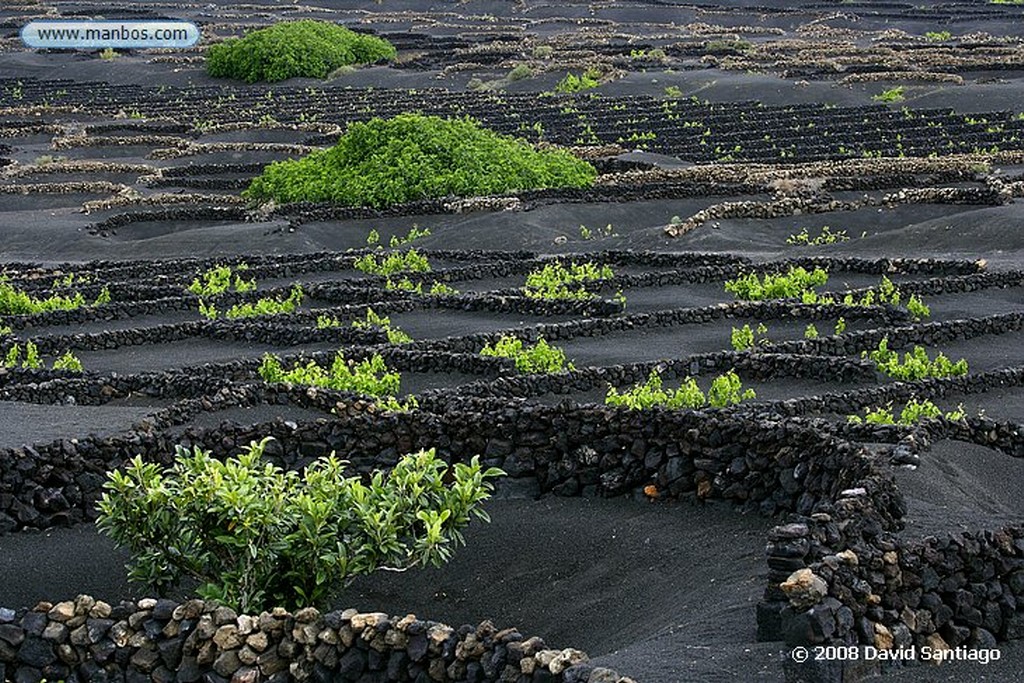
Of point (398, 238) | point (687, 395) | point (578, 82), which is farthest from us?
point (578, 82)

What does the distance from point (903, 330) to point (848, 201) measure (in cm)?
1730

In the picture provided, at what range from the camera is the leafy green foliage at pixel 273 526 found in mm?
11984

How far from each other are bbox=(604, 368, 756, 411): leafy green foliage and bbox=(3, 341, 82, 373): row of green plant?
840cm

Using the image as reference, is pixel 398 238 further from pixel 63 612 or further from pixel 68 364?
pixel 63 612

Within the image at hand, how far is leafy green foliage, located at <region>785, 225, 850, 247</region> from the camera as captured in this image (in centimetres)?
3575

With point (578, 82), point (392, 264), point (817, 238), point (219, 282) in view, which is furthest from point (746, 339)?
point (578, 82)

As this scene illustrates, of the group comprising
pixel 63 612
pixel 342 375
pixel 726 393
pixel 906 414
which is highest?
pixel 63 612

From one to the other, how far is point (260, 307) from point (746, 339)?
9007mm

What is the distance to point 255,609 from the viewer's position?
472 inches

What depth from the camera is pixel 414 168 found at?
44125mm

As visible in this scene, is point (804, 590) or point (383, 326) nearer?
point (804, 590)

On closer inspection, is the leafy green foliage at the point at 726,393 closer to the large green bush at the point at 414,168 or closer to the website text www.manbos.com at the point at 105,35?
the large green bush at the point at 414,168

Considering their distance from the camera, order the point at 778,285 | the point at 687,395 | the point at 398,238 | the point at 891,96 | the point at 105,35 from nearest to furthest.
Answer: the point at 687,395
the point at 778,285
the point at 398,238
the point at 891,96
the point at 105,35

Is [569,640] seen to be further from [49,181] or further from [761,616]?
[49,181]
